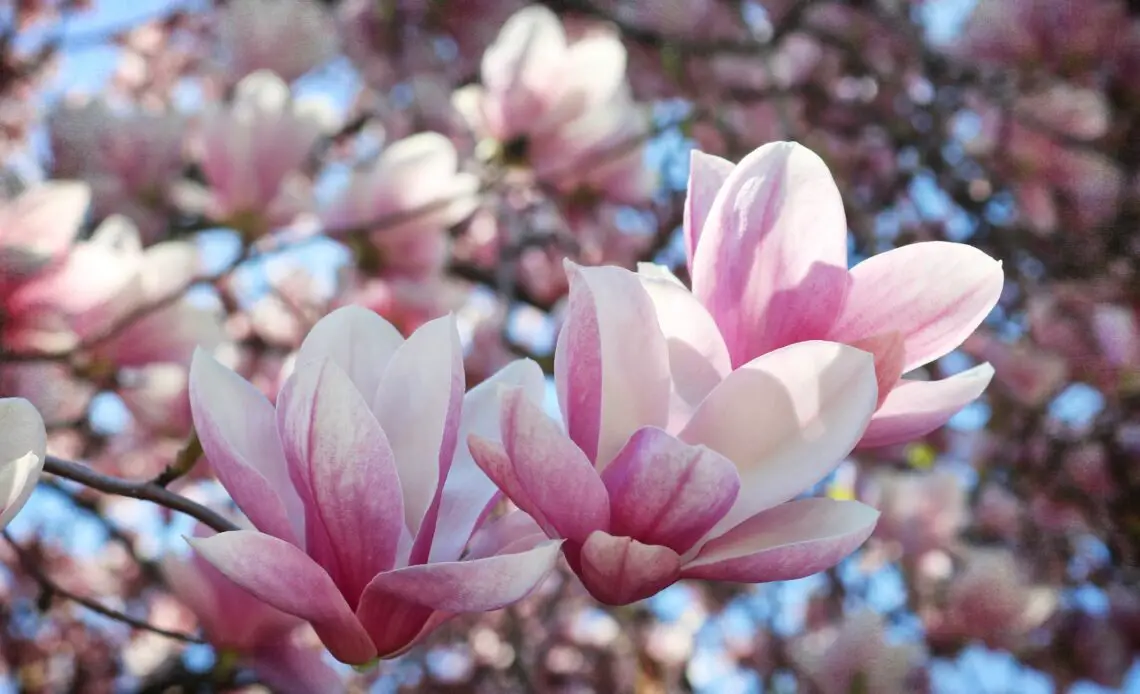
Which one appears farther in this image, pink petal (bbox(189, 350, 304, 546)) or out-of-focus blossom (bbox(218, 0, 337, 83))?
out-of-focus blossom (bbox(218, 0, 337, 83))

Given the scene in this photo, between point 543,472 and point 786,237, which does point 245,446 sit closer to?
point 543,472

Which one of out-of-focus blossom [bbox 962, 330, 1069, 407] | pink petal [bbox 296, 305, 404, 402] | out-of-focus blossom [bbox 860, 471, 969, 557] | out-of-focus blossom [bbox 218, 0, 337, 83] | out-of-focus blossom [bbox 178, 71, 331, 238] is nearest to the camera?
pink petal [bbox 296, 305, 404, 402]

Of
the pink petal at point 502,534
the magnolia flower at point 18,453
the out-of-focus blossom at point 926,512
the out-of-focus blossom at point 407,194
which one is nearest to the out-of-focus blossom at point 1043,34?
the out-of-focus blossom at point 926,512

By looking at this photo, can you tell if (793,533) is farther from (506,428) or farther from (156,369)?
(156,369)

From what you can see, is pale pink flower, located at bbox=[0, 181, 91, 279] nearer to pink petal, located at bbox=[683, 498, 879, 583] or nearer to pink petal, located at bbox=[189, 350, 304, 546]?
pink petal, located at bbox=[189, 350, 304, 546]

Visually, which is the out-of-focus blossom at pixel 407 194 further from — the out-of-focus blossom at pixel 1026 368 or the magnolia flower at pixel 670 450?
the out-of-focus blossom at pixel 1026 368

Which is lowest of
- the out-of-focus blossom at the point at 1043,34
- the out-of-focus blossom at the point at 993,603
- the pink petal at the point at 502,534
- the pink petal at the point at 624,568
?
the out-of-focus blossom at the point at 993,603

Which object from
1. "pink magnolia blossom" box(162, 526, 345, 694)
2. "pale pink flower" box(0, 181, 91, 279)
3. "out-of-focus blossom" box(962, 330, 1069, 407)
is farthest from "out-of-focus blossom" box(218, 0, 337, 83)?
"out-of-focus blossom" box(962, 330, 1069, 407)
